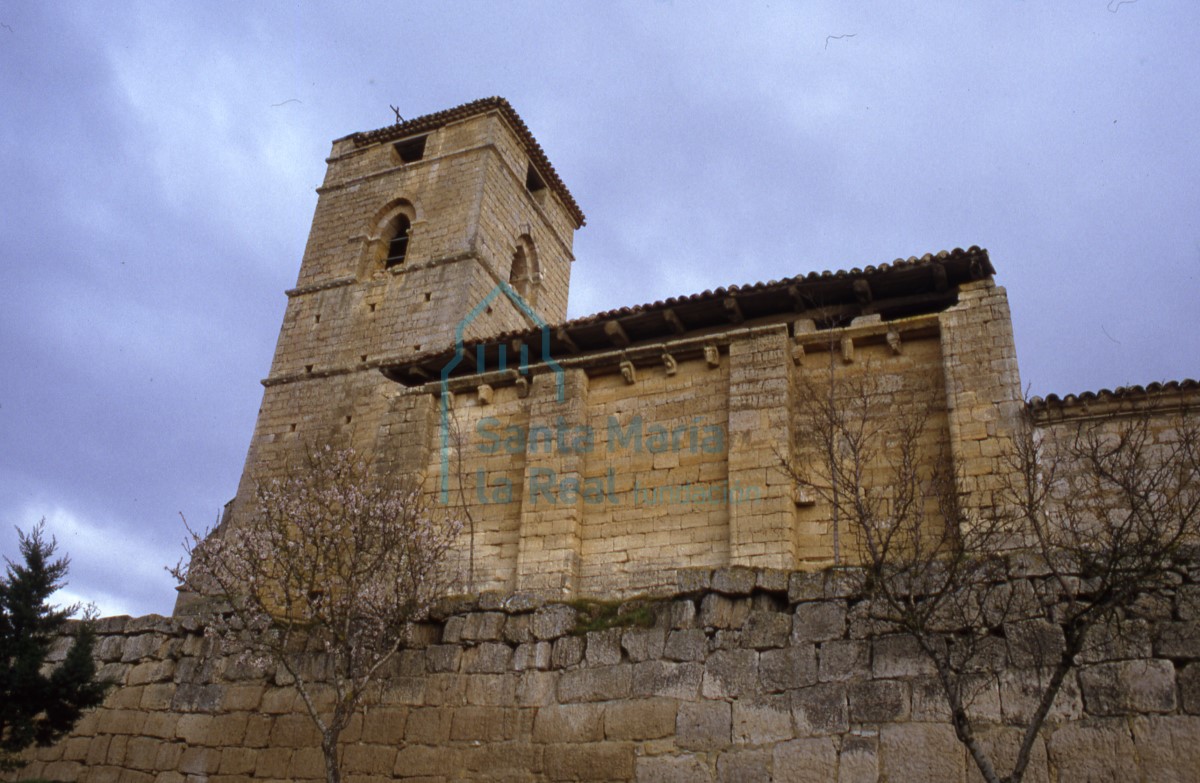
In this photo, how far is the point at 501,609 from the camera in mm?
7328

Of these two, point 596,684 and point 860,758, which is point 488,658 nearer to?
point 596,684

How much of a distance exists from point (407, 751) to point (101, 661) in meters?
4.10

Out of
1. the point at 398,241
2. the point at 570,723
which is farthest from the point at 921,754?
the point at 398,241

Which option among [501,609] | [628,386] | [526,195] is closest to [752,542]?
[628,386]

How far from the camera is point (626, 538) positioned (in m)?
12.5

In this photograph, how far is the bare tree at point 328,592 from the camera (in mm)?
7598

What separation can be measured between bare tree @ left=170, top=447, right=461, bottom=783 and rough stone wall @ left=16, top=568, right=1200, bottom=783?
0.95 ft

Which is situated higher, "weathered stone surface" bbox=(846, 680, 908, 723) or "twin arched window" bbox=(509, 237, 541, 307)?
"twin arched window" bbox=(509, 237, 541, 307)

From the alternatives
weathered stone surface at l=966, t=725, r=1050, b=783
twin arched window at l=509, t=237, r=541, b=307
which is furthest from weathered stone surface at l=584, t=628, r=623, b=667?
twin arched window at l=509, t=237, r=541, b=307

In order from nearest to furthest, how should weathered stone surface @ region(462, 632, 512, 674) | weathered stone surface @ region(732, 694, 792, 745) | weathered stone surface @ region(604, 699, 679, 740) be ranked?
weathered stone surface @ region(732, 694, 792, 745) → weathered stone surface @ region(604, 699, 679, 740) → weathered stone surface @ region(462, 632, 512, 674)

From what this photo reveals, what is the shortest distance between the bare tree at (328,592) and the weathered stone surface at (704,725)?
2478 mm

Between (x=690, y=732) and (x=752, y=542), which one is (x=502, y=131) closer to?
(x=752, y=542)

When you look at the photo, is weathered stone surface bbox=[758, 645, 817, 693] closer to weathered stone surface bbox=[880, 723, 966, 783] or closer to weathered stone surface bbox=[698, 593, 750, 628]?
weathered stone surface bbox=[698, 593, 750, 628]

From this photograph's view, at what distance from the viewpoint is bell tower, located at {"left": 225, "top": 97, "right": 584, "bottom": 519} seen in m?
21.1
